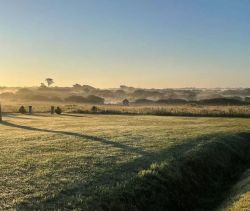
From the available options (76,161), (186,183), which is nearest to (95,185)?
(76,161)

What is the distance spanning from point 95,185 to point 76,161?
195 inches

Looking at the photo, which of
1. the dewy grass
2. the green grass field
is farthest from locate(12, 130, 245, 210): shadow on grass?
the dewy grass

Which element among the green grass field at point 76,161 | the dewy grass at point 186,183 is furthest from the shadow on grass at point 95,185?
the dewy grass at point 186,183

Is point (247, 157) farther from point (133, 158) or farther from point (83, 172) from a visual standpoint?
point (83, 172)

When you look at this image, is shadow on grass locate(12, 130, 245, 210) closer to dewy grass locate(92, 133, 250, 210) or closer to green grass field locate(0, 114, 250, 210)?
green grass field locate(0, 114, 250, 210)

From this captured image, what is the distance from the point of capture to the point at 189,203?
77.7ft

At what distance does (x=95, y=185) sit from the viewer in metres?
21.2

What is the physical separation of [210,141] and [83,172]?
50.8 feet

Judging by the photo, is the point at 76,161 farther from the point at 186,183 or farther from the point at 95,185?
the point at 186,183

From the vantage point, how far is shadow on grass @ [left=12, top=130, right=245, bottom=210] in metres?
18.1

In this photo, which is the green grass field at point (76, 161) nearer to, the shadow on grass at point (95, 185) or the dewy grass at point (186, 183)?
the shadow on grass at point (95, 185)

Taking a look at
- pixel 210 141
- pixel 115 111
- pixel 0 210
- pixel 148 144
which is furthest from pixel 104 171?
pixel 115 111

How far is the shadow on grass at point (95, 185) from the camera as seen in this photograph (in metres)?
18.1

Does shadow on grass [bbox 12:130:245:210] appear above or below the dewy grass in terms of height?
above
